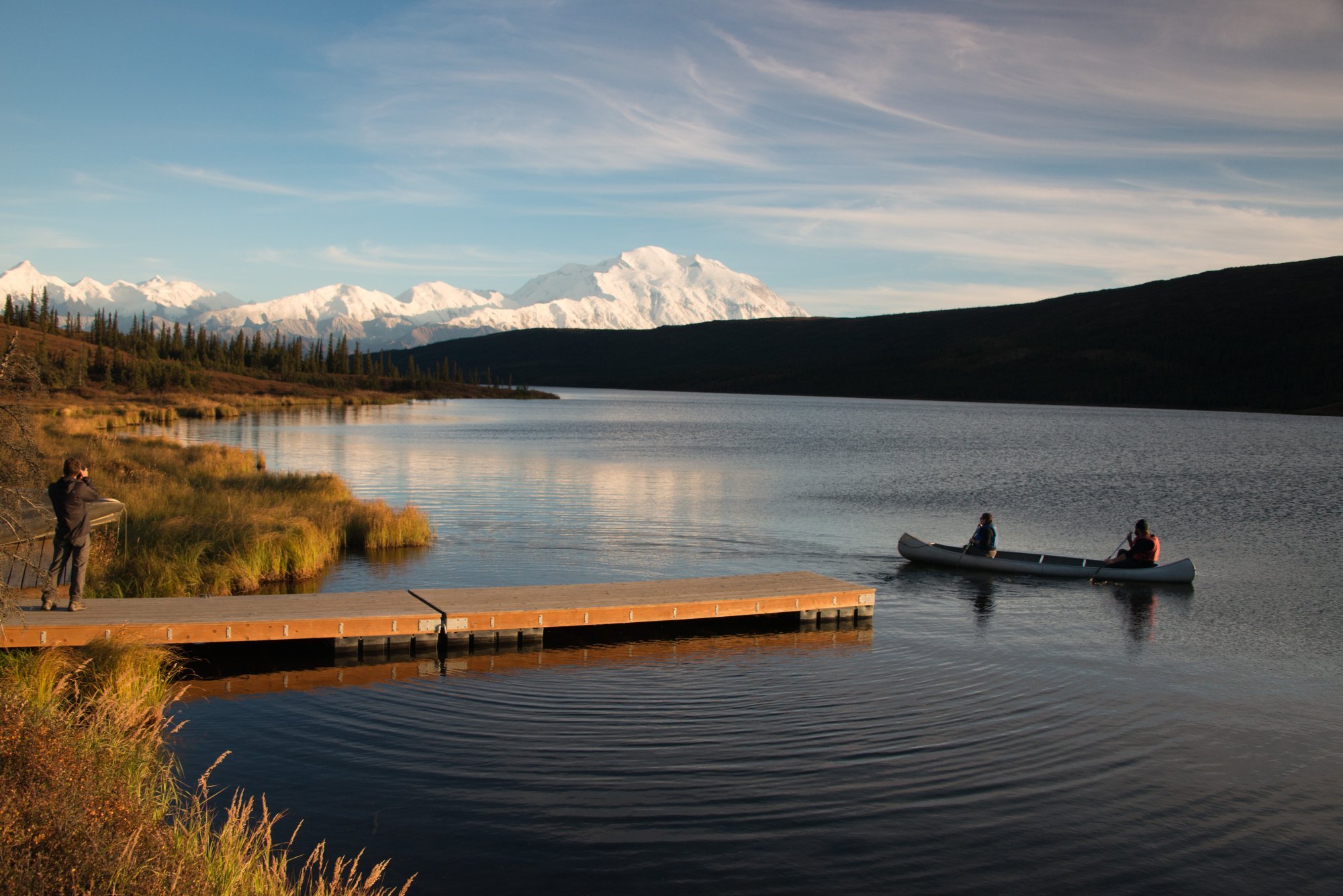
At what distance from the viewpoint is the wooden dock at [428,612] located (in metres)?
13.6

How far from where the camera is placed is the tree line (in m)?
100

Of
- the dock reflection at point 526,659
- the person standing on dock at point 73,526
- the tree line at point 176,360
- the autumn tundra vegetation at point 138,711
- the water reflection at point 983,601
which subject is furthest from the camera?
the tree line at point 176,360

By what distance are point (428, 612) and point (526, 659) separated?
1.58 metres

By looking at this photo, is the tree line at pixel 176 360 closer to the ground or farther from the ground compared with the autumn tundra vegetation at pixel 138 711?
farther from the ground

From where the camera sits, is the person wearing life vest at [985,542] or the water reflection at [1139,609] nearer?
the water reflection at [1139,609]

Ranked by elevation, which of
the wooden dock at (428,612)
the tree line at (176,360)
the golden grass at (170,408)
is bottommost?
the wooden dock at (428,612)

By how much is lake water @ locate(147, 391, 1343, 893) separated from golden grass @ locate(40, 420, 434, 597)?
1.37 meters

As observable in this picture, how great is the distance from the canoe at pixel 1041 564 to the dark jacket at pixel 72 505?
17136mm

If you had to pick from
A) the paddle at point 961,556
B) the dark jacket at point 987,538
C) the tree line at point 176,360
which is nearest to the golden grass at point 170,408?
the tree line at point 176,360

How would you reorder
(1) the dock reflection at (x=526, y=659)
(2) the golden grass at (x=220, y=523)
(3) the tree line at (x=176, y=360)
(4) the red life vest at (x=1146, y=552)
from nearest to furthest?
(1) the dock reflection at (x=526, y=659) < (2) the golden grass at (x=220, y=523) < (4) the red life vest at (x=1146, y=552) < (3) the tree line at (x=176, y=360)

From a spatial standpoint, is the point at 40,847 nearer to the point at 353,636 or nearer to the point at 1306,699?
the point at 353,636

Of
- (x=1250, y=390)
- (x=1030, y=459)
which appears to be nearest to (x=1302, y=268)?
(x=1250, y=390)

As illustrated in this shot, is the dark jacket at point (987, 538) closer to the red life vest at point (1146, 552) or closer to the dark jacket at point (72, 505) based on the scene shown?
the red life vest at point (1146, 552)

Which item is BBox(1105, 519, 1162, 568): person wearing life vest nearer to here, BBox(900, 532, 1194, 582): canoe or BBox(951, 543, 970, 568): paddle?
BBox(900, 532, 1194, 582): canoe
